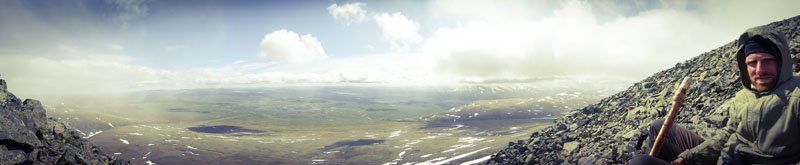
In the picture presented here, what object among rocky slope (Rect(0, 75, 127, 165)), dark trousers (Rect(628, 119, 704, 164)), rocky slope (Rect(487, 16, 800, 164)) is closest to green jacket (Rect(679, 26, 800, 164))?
dark trousers (Rect(628, 119, 704, 164))

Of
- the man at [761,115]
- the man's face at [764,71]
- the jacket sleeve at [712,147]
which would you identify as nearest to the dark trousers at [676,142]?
the man at [761,115]

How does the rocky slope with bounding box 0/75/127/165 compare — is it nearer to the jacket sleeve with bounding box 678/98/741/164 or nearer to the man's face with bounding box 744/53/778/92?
the jacket sleeve with bounding box 678/98/741/164

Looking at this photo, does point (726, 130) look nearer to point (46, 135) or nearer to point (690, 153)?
point (690, 153)

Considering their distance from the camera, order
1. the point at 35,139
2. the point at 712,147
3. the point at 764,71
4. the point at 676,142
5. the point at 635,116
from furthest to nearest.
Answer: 1. the point at 635,116
2. the point at 35,139
3. the point at 676,142
4. the point at 712,147
5. the point at 764,71

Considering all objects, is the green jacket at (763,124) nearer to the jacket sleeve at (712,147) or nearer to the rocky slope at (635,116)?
the jacket sleeve at (712,147)

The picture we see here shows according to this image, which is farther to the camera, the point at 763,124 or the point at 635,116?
the point at 635,116

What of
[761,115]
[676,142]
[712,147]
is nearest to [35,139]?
[676,142]

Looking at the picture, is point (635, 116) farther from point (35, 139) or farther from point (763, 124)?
point (35, 139)
